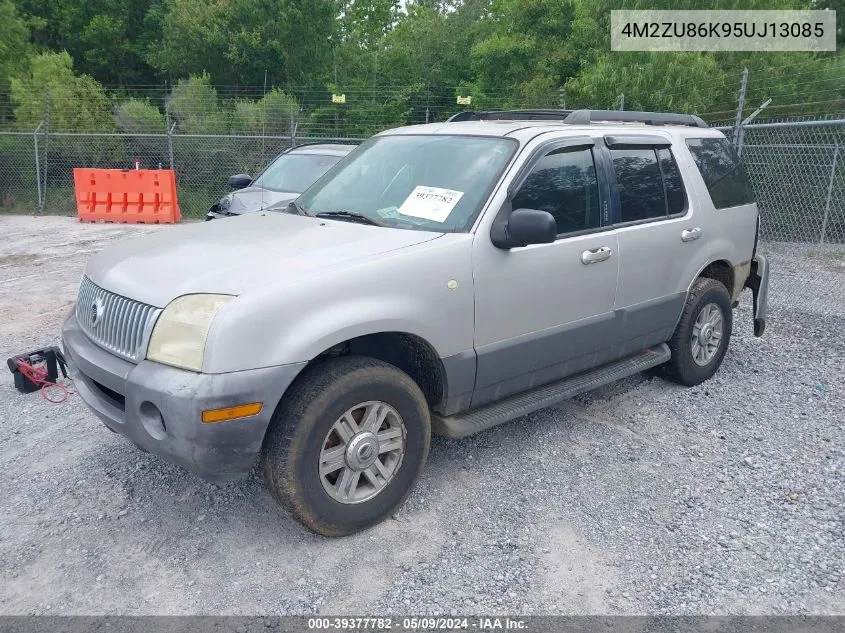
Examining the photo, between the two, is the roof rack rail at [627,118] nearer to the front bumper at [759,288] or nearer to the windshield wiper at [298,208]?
the front bumper at [759,288]

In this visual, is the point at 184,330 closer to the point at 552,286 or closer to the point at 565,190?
the point at 552,286

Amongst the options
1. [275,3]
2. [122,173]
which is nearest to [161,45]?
[275,3]

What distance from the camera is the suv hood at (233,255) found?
10.3ft

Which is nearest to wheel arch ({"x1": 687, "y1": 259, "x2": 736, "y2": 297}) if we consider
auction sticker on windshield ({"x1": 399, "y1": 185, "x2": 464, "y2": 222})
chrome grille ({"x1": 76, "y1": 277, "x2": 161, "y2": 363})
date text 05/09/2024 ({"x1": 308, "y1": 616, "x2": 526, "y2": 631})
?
auction sticker on windshield ({"x1": 399, "y1": 185, "x2": 464, "y2": 222})

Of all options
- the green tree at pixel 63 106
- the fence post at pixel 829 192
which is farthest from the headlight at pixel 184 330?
the green tree at pixel 63 106

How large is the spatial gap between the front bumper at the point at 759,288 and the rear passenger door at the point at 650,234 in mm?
1107

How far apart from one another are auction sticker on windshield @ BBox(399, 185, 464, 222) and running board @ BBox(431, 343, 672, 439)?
3.58 ft

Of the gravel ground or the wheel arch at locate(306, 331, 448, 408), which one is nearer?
the gravel ground

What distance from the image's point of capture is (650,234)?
15.2 feet

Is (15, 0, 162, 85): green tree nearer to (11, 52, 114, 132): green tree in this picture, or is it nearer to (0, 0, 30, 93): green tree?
(0, 0, 30, 93): green tree

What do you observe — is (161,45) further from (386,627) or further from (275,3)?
(386,627)

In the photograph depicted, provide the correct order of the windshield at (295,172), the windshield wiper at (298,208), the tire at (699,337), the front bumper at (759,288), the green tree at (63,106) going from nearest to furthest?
the windshield wiper at (298,208) → the tire at (699,337) → the front bumper at (759,288) → the windshield at (295,172) → the green tree at (63,106)

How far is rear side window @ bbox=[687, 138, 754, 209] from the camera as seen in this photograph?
5227mm

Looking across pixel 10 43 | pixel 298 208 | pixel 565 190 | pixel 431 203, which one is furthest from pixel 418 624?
pixel 10 43
